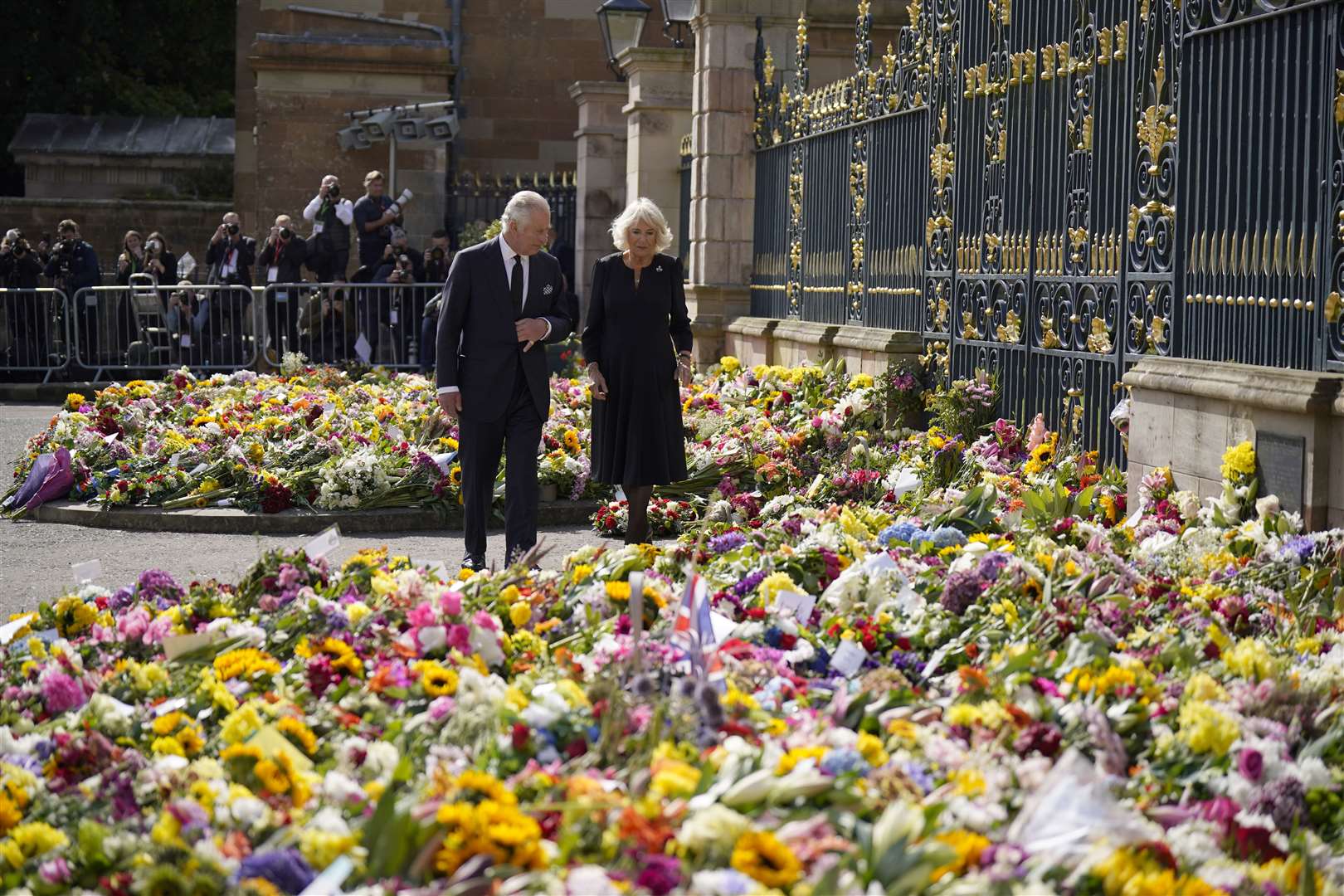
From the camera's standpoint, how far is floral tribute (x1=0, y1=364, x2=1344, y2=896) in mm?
3314

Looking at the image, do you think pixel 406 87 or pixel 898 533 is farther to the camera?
pixel 406 87

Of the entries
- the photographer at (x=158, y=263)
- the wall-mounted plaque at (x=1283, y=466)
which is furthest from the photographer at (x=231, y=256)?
the wall-mounted plaque at (x=1283, y=466)

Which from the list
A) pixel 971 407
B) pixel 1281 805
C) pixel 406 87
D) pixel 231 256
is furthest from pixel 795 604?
pixel 406 87

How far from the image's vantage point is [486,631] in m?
4.87

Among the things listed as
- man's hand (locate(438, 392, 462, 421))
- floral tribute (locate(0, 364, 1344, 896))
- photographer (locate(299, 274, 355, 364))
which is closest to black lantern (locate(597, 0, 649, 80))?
photographer (locate(299, 274, 355, 364))

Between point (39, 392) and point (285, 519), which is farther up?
point (39, 392)

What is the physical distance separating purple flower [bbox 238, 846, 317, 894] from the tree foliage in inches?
1336

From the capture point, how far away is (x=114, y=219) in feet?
93.8

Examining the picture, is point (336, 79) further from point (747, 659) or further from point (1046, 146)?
point (747, 659)

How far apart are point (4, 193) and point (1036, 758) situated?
116 ft

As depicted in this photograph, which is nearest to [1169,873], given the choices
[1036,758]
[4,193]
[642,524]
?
[1036,758]

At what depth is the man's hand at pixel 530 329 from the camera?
8.37 metres

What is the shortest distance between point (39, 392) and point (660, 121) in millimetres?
7642

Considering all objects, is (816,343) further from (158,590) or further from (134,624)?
(134,624)
